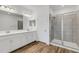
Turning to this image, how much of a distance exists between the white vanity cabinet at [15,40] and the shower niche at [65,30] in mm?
392

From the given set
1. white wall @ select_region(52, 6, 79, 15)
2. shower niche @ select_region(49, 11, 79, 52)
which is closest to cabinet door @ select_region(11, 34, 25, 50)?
shower niche @ select_region(49, 11, 79, 52)

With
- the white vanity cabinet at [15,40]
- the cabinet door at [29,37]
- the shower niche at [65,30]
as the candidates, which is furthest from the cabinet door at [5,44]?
the shower niche at [65,30]

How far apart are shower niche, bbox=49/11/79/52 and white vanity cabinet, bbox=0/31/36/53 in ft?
1.29

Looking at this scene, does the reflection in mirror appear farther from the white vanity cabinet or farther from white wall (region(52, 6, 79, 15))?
white wall (region(52, 6, 79, 15))

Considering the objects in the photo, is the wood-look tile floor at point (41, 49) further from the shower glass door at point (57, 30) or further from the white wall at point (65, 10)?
the white wall at point (65, 10)

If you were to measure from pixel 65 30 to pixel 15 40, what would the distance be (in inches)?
37.1

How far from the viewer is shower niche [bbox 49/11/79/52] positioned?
3.96 feet

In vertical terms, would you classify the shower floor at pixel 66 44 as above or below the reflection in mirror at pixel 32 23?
below

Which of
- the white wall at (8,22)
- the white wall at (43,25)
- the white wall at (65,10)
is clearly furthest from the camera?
the white wall at (8,22)

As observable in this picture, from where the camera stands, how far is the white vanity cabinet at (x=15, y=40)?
4.17ft

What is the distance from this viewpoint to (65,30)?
1.33 m
